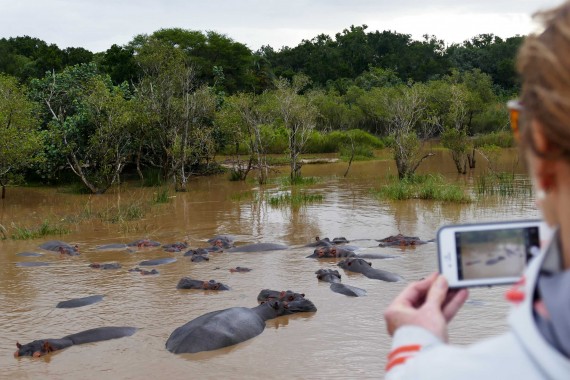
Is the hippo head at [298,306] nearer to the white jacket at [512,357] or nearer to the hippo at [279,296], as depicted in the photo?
the hippo at [279,296]

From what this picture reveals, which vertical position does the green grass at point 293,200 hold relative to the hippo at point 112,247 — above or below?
above

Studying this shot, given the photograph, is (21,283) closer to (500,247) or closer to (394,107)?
(500,247)

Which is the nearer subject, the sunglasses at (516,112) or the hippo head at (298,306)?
the sunglasses at (516,112)

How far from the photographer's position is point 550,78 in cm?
83

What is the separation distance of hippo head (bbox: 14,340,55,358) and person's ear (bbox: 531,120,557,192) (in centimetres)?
634

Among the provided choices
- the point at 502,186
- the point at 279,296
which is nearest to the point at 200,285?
the point at 279,296

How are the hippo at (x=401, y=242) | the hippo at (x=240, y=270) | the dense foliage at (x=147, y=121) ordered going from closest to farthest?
the hippo at (x=240, y=270) → the hippo at (x=401, y=242) → the dense foliage at (x=147, y=121)

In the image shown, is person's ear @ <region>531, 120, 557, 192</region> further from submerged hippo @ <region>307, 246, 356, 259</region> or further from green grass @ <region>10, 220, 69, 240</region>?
green grass @ <region>10, 220, 69, 240</region>

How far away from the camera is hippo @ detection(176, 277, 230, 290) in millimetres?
8945

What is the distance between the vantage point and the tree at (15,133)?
17.6 m

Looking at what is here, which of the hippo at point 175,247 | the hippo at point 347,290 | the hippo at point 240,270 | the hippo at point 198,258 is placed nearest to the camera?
the hippo at point 347,290

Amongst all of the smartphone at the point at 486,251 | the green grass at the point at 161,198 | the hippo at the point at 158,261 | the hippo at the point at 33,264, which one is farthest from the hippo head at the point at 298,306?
the green grass at the point at 161,198

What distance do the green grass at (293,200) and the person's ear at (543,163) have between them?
16.2 m

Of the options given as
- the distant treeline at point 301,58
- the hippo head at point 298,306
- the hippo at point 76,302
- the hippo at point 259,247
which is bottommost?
the hippo at point 76,302
